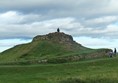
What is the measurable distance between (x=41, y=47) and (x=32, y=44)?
17.8 ft

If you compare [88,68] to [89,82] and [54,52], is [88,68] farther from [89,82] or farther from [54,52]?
[54,52]

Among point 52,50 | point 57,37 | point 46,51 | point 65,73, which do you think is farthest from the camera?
point 57,37

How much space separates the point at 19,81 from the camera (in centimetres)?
4431

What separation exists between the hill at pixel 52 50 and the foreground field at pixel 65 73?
41.0 ft

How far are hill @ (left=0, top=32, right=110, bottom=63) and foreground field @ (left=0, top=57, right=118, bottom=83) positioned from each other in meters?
12.5

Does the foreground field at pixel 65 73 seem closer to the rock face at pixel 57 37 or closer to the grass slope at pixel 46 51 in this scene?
the grass slope at pixel 46 51

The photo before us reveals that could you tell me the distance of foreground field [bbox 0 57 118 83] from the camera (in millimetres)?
46219

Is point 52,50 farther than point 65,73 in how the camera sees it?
Yes

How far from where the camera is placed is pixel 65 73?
177 feet

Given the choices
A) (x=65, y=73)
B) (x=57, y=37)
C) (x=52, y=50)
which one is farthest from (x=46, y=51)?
(x=65, y=73)

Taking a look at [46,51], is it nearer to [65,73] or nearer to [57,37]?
[57,37]

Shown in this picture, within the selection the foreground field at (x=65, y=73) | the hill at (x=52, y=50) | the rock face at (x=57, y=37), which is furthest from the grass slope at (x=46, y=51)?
the foreground field at (x=65, y=73)

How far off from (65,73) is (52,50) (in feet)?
117

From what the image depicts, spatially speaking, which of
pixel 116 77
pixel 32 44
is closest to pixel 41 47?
pixel 32 44
